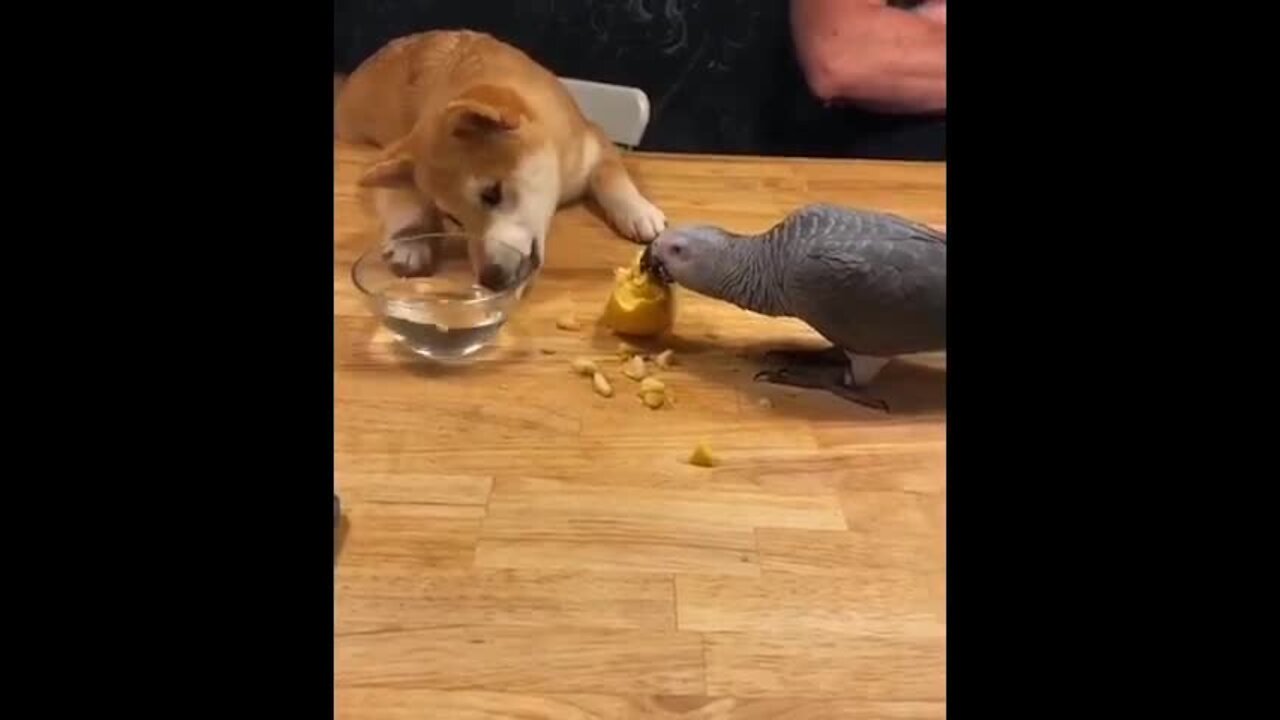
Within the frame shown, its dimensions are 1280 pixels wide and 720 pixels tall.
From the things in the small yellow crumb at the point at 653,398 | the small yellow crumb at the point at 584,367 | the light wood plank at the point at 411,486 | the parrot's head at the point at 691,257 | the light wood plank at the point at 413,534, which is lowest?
Result: the small yellow crumb at the point at 584,367

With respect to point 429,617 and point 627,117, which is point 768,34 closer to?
point 627,117

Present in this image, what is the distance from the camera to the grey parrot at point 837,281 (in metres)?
0.88

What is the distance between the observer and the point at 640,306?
1.02 meters

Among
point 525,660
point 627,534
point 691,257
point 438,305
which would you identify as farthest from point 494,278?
point 525,660

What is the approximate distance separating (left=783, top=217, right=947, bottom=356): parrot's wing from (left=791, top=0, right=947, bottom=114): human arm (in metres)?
0.52

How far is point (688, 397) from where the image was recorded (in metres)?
0.95

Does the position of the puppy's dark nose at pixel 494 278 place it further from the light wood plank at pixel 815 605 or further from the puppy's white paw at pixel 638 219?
the light wood plank at pixel 815 605

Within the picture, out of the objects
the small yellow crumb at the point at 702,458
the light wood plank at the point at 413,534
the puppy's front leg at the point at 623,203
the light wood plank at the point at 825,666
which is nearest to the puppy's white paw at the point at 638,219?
the puppy's front leg at the point at 623,203

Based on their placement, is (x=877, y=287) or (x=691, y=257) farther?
(x=691, y=257)

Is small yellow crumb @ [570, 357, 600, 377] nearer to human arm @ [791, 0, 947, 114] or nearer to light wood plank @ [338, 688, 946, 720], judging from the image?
light wood plank @ [338, 688, 946, 720]

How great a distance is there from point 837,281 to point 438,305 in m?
0.32

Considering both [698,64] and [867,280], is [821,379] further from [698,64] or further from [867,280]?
[698,64]
